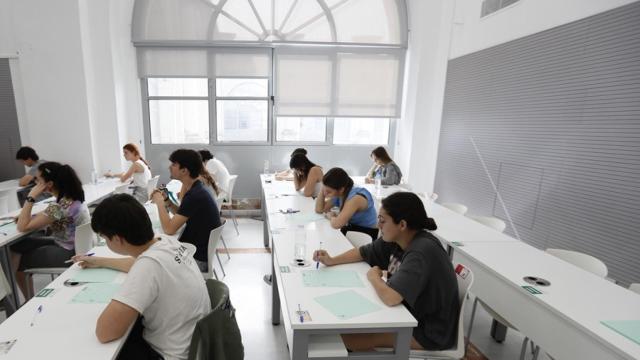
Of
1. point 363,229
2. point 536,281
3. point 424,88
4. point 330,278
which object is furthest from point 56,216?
point 424,88

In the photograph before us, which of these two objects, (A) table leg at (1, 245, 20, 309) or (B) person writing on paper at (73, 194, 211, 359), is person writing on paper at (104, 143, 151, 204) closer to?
(A) table leg at (1, 245, 20, 309)

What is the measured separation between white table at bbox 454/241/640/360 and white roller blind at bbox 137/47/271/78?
480 centimetres

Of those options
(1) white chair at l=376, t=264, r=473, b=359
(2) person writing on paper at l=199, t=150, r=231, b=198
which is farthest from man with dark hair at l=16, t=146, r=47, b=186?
(1) white chair at l=376, t=264, r=473, b=359

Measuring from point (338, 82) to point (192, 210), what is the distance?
14.0 ft

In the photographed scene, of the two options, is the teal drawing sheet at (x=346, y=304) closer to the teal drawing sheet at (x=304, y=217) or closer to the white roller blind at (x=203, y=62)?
the teal drawing sheet at (x=304, y=217)

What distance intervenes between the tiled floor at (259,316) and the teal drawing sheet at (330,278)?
0.93 metres

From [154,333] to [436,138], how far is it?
5.01 m

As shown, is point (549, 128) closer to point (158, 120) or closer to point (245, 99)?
point (245, 99)

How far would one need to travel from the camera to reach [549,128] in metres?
3.41

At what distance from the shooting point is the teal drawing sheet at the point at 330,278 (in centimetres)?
185

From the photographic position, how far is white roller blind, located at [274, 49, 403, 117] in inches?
237

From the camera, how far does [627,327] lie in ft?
5.21

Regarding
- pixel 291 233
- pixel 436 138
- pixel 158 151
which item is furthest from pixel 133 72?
pixel 436 138

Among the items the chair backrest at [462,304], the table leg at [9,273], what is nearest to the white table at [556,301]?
the chair backrest at [462,304]
